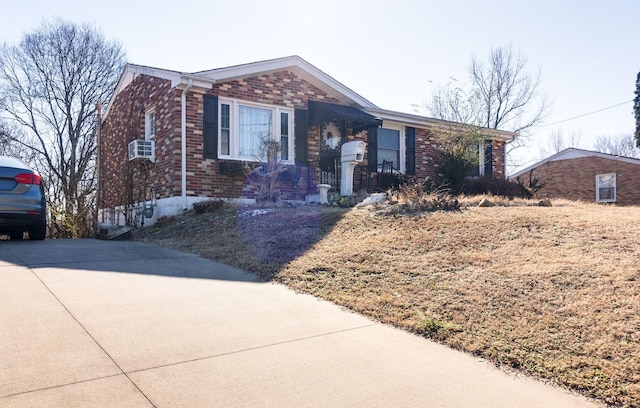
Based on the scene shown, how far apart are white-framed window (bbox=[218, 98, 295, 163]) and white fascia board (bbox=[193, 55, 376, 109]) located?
685 mm

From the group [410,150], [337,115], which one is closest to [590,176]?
[410,150]

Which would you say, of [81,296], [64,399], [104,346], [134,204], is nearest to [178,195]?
[134,204]

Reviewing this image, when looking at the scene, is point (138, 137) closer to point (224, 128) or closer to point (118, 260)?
point (224, 128)

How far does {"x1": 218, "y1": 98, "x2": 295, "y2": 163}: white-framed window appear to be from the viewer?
12.0m

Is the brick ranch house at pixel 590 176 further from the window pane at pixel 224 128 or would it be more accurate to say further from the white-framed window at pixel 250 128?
the window pane at pixel 224 128

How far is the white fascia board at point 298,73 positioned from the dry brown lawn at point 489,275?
16.2ft

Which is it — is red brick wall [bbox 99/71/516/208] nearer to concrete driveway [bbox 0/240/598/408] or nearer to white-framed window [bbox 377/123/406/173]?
white-framed window [bbox 377/123/406/173]

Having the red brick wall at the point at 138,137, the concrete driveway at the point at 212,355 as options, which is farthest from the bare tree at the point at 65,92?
the concrete driveway at the point at 212,355

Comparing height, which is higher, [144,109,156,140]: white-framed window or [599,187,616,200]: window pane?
[144,109,156,140]: white-framed window

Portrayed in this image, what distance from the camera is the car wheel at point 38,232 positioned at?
24.8 ft

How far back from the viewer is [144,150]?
41.0ft

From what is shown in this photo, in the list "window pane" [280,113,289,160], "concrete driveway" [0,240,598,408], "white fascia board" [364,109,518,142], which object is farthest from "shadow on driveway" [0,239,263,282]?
"white fascia board" [364,109,518,142]

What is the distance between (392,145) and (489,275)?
1076 cm

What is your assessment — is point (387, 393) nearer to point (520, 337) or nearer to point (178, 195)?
point (520, 337)
